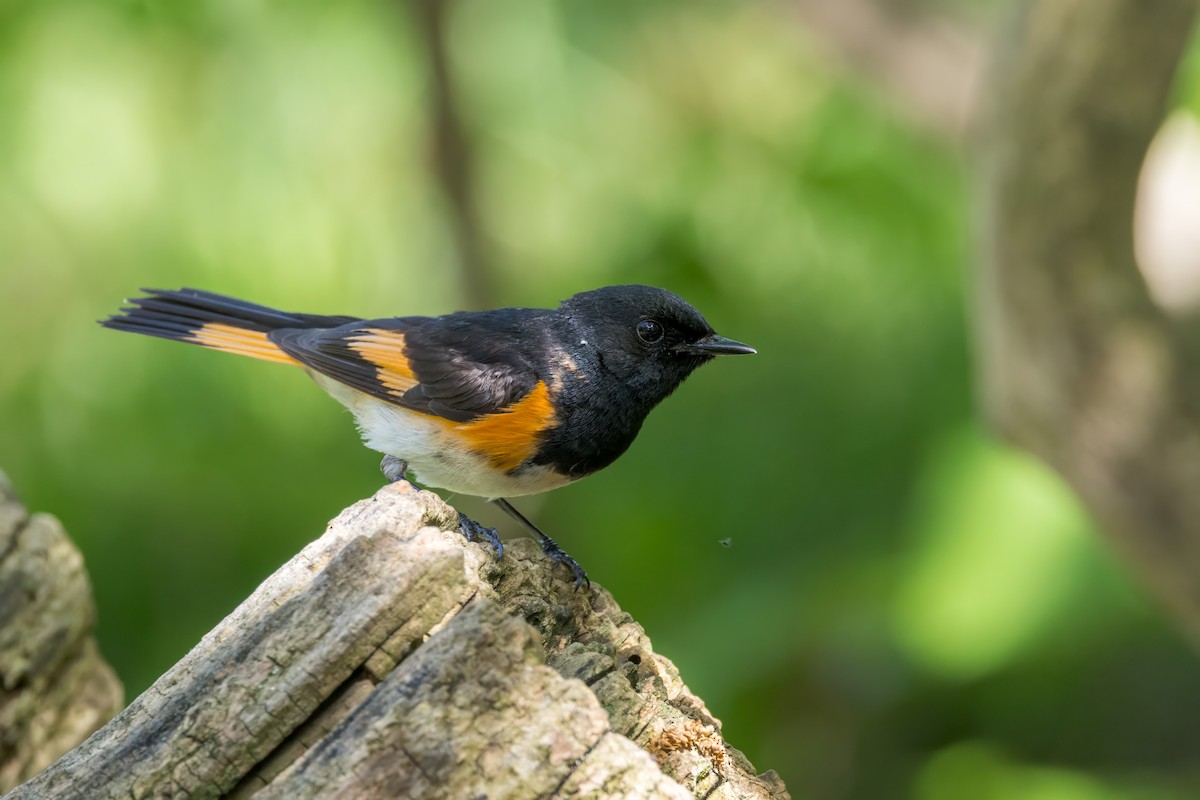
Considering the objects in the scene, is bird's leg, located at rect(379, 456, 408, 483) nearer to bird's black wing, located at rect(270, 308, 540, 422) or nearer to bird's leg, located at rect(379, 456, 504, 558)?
bird's leg, located at rect(379, 456, 504, 558)

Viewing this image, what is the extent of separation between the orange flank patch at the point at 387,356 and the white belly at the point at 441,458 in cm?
8

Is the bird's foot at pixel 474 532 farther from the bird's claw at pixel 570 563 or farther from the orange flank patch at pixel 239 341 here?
the orange flank patch at pixel 239 341

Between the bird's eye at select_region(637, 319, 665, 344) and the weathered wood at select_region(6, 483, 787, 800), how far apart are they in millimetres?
1179

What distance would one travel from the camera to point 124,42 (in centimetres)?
630

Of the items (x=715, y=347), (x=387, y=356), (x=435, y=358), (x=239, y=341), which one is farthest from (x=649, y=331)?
(x=239, y=341)

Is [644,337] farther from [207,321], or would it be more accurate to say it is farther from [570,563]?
[207,321]

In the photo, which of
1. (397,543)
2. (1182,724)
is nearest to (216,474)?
(397,543)

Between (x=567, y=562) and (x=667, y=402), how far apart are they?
4284mm

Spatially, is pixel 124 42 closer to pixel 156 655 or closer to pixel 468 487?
pixel 156 655

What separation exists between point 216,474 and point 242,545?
392 mm

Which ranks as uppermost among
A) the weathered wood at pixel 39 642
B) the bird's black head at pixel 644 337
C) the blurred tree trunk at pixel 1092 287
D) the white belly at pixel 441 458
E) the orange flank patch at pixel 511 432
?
the blurred tree trunk at pixel 1092 287

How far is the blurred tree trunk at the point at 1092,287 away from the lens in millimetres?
4262

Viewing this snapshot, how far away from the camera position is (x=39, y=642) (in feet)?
10.9

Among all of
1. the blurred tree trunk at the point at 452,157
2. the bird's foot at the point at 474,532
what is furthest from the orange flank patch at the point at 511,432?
the blurred tree trunk at the point at 452,157
